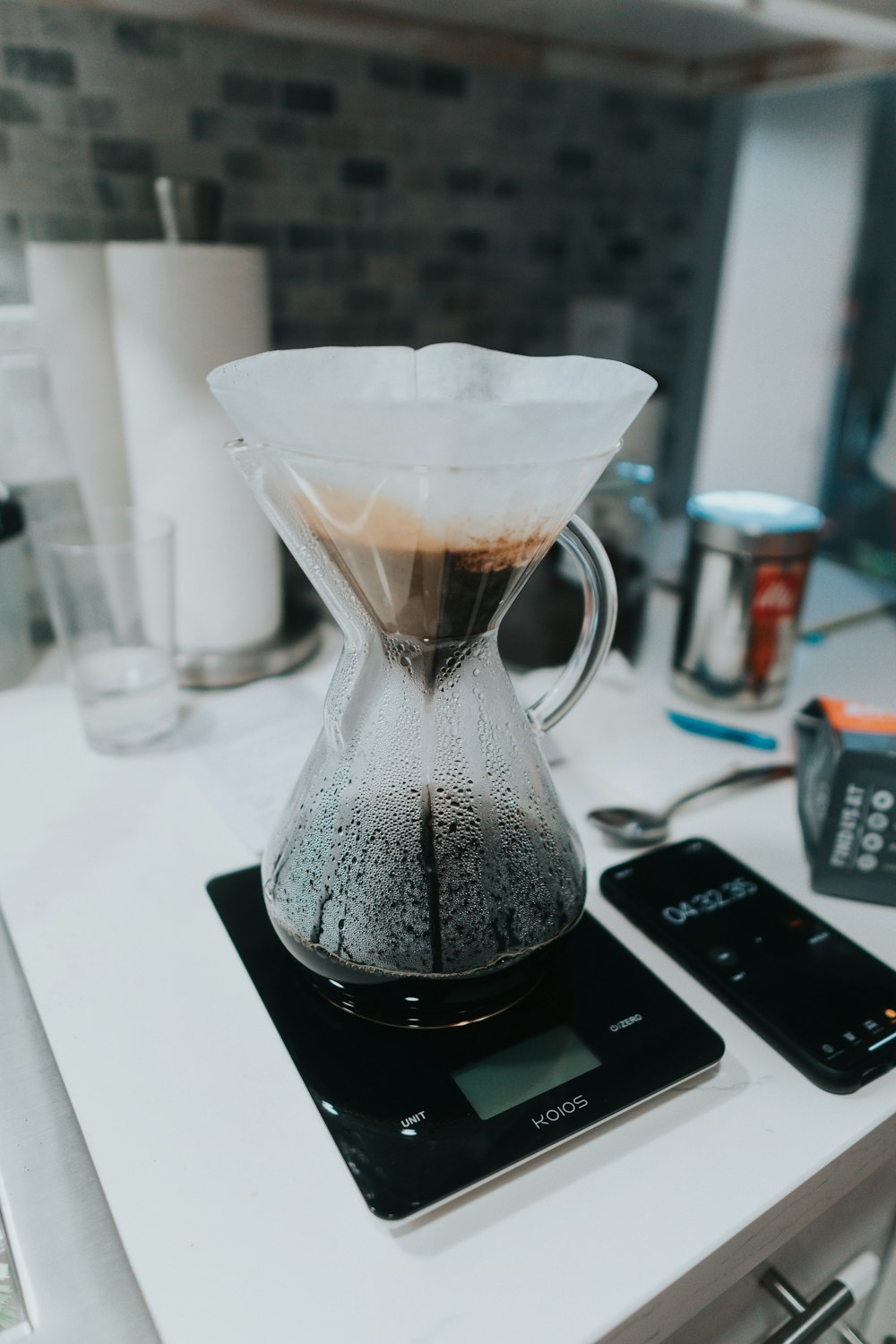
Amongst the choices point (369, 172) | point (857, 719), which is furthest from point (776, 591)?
point (369, 172)

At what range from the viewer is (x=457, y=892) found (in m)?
0.37

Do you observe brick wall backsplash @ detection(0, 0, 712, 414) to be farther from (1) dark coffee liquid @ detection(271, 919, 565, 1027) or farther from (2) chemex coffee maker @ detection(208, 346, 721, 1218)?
(1) dark coffee liquid @ detection(271, 919, 565, 1027)

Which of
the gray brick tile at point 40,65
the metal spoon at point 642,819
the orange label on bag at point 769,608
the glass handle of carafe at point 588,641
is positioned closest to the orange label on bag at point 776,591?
the orange label on bag at point 769,608

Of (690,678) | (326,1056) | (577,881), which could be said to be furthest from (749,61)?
(326,1056)

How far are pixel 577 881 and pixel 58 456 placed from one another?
1.98 feet

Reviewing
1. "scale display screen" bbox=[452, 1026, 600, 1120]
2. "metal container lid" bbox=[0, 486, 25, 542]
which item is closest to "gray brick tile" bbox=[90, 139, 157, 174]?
"metal container lid" bbox=[0, 486, 25, 542]

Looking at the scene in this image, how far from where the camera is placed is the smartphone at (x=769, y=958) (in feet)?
1.29

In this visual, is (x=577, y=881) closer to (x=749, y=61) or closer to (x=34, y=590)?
(x=34, y=590)

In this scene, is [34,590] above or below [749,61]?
below

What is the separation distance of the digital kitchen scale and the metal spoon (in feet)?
0.39

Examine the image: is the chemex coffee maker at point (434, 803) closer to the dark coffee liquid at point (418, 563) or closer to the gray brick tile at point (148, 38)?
the dark coffee liquid at point (418, 563)

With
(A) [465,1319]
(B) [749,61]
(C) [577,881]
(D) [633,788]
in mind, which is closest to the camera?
(A) [465,1319]

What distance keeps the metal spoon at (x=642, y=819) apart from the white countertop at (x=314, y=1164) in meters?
0.03

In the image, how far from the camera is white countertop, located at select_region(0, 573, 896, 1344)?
30cm
